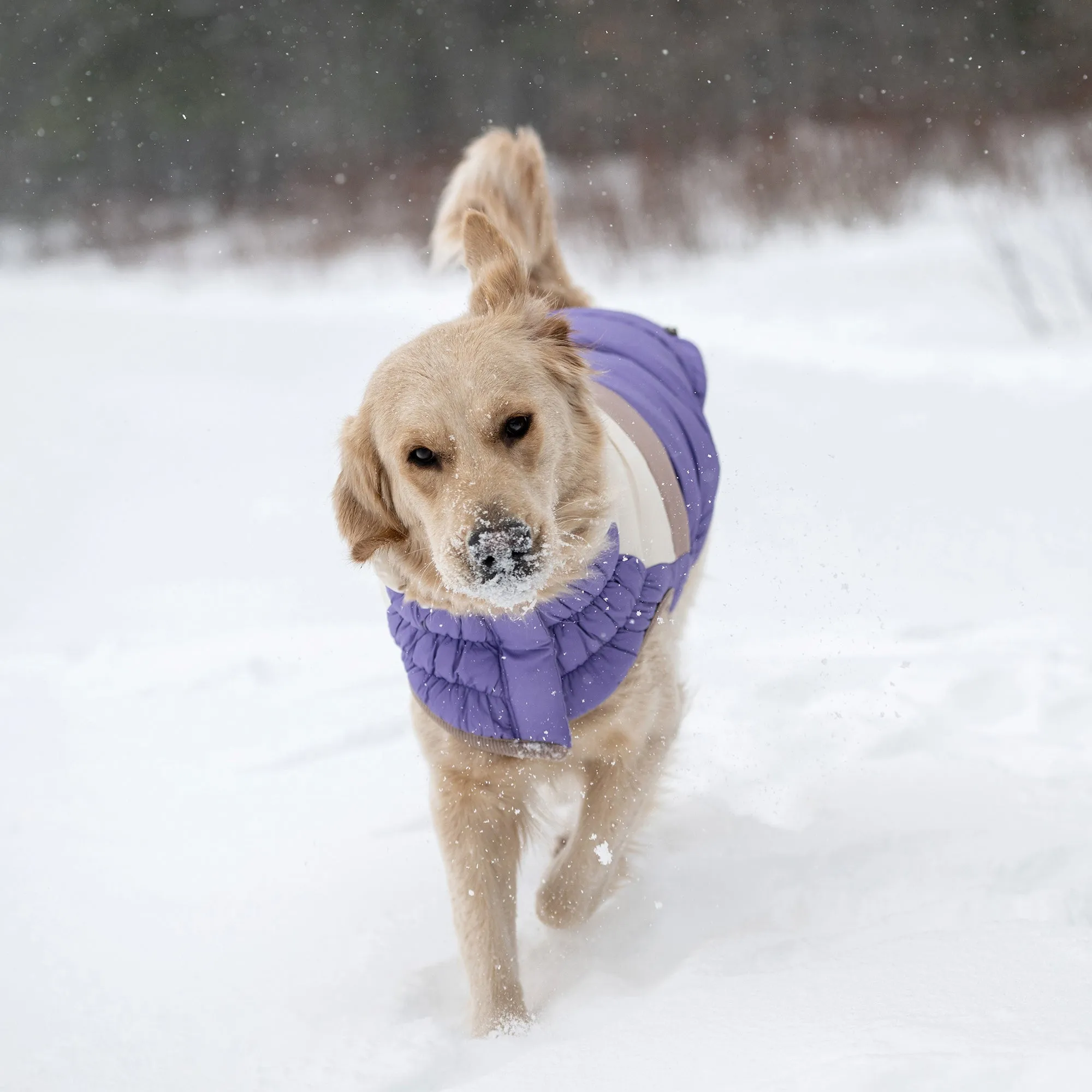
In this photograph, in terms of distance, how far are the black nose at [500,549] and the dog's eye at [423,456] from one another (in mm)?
287

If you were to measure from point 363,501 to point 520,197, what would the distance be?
168 centimetres

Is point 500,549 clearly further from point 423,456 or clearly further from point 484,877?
point 484,877

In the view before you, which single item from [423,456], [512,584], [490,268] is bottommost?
[512,584]

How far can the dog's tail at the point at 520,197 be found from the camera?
4.13 metres


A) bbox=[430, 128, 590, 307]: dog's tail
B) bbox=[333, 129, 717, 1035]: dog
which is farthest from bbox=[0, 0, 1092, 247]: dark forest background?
bbox=[333, 129, 717, 1035]: dog

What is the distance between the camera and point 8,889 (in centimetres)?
339

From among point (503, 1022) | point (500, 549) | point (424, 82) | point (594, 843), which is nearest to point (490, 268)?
point (500, 549)

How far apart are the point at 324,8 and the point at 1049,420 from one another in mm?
21235

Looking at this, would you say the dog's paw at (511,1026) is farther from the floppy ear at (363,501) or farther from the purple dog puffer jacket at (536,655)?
the floppy ear at (363,501)

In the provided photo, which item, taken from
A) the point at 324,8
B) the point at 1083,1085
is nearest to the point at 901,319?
the point at 1083,1085

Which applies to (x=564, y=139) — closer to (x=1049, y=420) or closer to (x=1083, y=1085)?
(x=1049, y=420)

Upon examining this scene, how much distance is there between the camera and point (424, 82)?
872 inches

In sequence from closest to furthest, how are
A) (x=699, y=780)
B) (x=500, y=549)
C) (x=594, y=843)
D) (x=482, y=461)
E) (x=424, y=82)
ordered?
(x=500, y=549)
(x=482, y=461)
(x=594, y=843)
(x=699, y=780)
(x=424, y=82)

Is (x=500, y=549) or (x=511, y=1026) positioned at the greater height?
(x=500, y=549)
